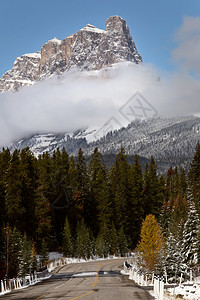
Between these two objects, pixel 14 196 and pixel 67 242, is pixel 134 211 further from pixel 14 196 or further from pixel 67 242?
pixel 14 196

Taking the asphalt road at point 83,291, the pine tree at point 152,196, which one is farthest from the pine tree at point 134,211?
the asphalt road at point 83,291

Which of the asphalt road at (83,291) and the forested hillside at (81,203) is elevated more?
the forested hillside at (81,203)

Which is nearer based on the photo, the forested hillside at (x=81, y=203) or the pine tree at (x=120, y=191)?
the forested hillside at (x=81, y=203)

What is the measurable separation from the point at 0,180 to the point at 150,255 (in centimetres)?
2676

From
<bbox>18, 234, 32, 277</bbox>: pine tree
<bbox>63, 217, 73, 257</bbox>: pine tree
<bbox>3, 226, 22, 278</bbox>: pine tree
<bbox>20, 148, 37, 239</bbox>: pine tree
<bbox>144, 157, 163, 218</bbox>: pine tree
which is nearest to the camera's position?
<bbox>18, 234, 32, 277</bbox>: pine tree

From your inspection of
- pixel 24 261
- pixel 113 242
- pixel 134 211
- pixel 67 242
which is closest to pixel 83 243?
pixel 67 242

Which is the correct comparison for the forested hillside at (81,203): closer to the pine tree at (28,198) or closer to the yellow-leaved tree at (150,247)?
the pine tree at (28,198)

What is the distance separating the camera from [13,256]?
3919 cm

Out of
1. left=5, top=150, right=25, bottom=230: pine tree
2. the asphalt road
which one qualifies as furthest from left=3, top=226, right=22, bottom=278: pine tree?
the asphalt road

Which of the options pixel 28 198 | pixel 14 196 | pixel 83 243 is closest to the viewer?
pixel 14 196

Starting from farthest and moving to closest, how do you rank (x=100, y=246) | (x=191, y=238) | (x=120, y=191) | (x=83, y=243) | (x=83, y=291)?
1. (x=120, y=191)
2. (x=100, y=246)
3. (x=83, y=243)
4. (x=191, y=238)
5. (x=83, y=291)

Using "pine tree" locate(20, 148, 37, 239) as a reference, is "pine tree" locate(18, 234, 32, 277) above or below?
below

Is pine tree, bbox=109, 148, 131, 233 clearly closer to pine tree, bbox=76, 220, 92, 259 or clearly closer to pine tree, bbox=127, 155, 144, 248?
pine tree, bbox=127, 155, 144, 248

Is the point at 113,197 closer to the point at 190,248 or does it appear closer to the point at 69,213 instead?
the point at 69,213
